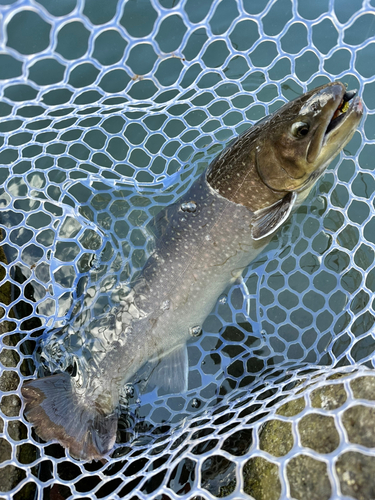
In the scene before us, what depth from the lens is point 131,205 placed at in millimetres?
4285

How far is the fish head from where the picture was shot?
3.04 meters

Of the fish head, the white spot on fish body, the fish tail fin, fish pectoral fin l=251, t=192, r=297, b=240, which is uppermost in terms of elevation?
the fish head

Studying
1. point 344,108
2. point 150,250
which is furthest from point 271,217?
point 150,250

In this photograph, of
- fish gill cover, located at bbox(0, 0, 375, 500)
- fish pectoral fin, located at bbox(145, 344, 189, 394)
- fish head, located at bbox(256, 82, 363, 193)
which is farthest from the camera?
fish pectoral fin, located at bbox(145, 344, 189, 394)

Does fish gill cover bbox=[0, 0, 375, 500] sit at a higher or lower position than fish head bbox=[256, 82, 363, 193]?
lower

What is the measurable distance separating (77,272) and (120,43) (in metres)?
3.01

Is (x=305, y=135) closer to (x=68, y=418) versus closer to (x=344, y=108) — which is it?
(x=344, y=108)

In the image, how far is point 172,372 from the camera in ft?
11.9

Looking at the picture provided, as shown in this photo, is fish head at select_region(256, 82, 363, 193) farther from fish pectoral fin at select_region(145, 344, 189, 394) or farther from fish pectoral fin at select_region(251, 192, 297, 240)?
fish pectoral fin at select_region(145, 344, 189, 394)

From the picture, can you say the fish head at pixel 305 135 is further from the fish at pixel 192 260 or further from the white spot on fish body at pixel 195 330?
the white spot on fish body at pixel 195 330

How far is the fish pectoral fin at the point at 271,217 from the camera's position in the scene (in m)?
3.39

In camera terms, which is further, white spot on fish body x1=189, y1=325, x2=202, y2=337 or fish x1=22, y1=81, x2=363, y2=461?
white spot on fish body x1=189, y1=325, x2=202, y2=337

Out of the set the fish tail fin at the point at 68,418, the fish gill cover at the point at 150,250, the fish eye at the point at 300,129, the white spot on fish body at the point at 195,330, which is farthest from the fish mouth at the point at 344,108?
the fish tail fin at the point at 68,418

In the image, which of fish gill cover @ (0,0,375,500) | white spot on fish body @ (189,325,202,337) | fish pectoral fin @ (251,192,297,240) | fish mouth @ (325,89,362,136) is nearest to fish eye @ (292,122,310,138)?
fish mouth @ (325,89,362,136)
